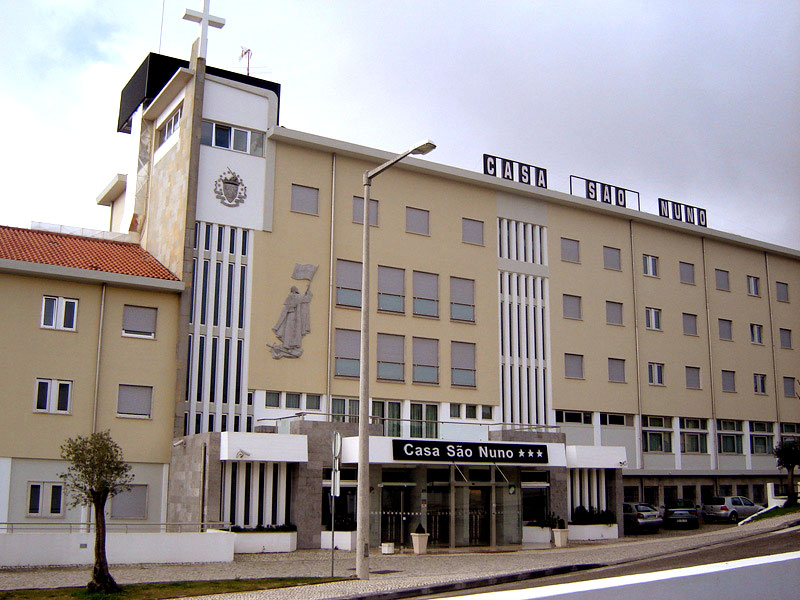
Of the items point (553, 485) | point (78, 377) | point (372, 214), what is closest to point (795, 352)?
point (553, 485)

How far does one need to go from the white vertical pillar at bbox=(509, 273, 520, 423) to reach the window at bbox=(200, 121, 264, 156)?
12.5m

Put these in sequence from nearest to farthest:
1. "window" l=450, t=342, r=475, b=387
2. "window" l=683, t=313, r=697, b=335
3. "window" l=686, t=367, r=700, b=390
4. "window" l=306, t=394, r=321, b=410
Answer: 1. "window" l=306, t=394, r=321, b=410
2. "window" l=450, t=342, r=475, b=387
3. "window" l=686, t=367, r=700, b=390
4. "window" l=683, t=313, r=697, b=335

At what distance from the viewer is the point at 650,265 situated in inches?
1713

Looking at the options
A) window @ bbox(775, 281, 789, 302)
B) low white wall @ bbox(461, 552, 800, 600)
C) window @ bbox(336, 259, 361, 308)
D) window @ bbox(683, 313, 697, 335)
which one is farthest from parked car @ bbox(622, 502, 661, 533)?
low white wall @ bbox(461, 552, 800, 600)

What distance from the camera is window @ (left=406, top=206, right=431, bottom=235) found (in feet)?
118

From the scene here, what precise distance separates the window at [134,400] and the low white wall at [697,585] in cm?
2510

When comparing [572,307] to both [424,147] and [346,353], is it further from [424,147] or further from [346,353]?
[424,147]

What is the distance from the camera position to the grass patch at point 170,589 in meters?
16.6

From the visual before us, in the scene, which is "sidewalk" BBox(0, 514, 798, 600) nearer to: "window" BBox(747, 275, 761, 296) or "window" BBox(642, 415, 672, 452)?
"window" BBox(642, 415, 672, 452)

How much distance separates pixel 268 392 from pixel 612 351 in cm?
1730

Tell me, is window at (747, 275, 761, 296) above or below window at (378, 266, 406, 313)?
above

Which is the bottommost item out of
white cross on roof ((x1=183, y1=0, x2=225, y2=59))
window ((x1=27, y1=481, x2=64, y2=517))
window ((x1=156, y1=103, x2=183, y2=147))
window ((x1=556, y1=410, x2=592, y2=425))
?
window ((x1=27, y1=481, x2=64, y2=517))

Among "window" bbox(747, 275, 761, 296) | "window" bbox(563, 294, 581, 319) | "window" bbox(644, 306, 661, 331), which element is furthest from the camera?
"window" bbox(747, 275, 761, 296)

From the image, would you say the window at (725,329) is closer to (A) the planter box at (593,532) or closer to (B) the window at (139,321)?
(A) the planter box at (593,532)
